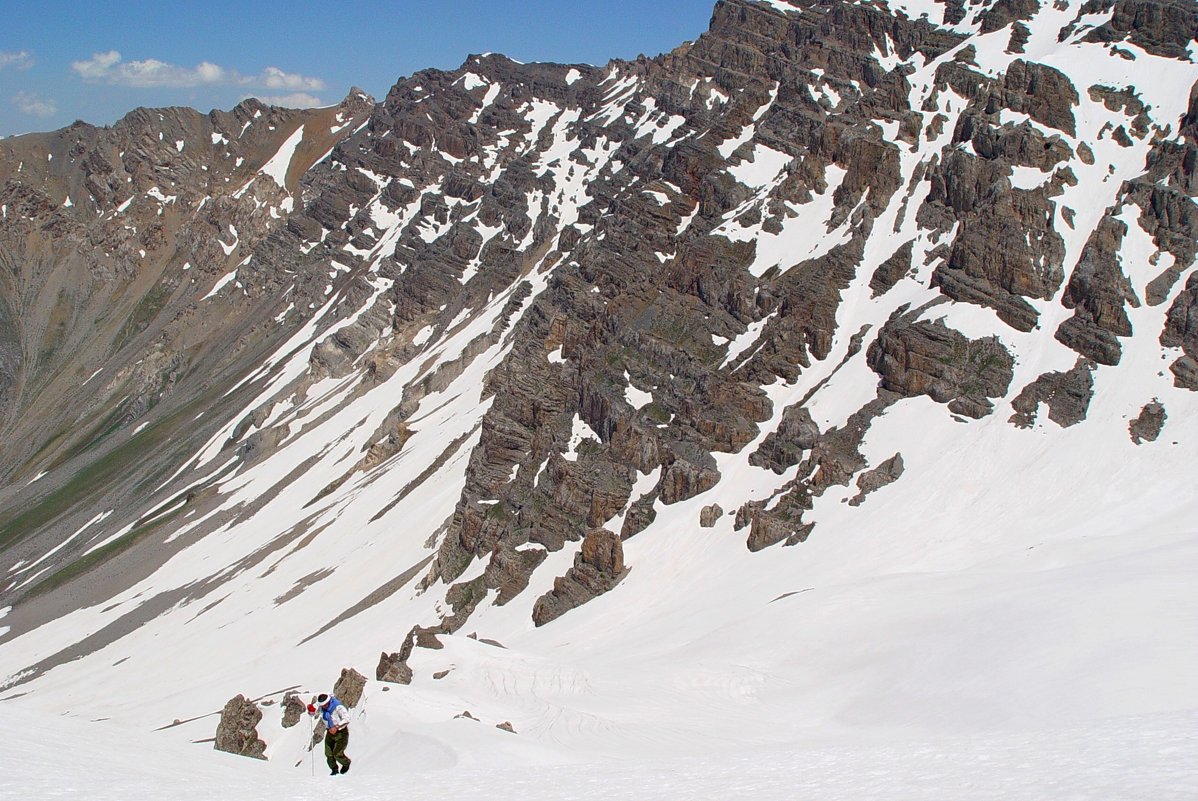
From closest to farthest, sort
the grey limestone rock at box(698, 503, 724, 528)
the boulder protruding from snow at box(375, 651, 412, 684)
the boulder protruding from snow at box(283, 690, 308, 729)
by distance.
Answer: the boulder protruding from snow at box(283, 690, 308, 729) → the boulder protruding from snow at box(375, 651, 412, 684) → the grey limestone rock at box(698, 503, 724, 528)

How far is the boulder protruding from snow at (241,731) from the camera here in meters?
28.4

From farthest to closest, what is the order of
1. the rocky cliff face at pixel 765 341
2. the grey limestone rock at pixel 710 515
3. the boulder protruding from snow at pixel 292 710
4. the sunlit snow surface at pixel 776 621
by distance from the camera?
the rocky cliff face at pixel 765 341, the grey limestone rock at pixel 710 515, the boulder protruding from snow at pixel 292 710, the sunlit snow surface at pixel 776 621

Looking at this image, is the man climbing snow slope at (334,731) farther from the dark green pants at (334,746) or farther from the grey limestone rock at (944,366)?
the grey limestone rock at (944,366)

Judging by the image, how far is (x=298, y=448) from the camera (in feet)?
439

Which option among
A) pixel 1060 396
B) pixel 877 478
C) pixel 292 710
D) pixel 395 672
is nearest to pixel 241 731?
pixel 292 710

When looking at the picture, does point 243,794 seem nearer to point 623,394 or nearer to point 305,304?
point 623,394

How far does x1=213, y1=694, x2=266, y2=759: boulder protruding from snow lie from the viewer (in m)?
28.4

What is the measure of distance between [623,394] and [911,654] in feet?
160

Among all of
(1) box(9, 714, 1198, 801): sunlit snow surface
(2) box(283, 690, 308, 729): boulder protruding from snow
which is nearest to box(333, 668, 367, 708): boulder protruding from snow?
(2) box(283, 690, 308, 729): boulder protruding from snow

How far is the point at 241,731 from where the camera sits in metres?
29.1

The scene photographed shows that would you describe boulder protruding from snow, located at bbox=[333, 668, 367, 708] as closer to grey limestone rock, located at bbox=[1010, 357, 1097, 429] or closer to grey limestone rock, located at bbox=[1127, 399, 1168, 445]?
grey limestone rock, located at bbox=[1010, 357, 1097, 429]

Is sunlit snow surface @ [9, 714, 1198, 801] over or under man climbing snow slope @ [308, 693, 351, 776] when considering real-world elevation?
under

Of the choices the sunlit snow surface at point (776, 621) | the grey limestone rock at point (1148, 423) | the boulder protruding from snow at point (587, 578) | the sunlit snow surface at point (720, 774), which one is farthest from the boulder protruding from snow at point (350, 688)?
the grey limestone rock at point (1148, 423)

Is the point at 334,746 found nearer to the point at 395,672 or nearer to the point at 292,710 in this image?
the point at 292,710
